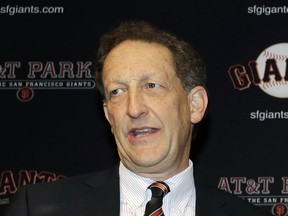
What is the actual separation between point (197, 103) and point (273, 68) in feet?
2.34

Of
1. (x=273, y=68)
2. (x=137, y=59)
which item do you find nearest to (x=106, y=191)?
(x=137, y=59)

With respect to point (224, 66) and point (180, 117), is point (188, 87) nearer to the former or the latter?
point (180, 117)

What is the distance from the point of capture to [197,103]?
2.23m

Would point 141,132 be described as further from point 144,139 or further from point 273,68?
point 273,68

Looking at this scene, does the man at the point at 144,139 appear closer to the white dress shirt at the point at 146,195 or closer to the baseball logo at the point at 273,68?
the white dress shirt at the point at 146,195

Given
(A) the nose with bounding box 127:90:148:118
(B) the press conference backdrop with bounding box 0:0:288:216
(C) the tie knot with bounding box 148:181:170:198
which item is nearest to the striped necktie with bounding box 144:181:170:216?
(C) the tie knot with bounding box 148:181:170:198

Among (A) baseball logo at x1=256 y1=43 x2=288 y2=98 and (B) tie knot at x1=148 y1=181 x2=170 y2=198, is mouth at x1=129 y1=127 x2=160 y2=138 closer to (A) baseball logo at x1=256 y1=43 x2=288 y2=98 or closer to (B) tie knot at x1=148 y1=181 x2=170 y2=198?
(B) tie knot at x1=148 y1=181 x2=170 y2=198

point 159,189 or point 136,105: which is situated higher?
point 136,105

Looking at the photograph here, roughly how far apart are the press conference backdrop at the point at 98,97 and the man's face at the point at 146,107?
2.27 ft

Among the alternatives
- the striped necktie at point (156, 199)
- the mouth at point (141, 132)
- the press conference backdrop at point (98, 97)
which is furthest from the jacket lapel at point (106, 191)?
the press conference backdrop at point (98, 97)

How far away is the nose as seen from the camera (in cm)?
196

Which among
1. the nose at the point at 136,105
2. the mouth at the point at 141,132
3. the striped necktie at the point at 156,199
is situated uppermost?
the nose at the point at 136,105

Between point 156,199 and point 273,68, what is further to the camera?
point 273,68

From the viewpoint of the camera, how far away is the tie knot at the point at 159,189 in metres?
2.05
